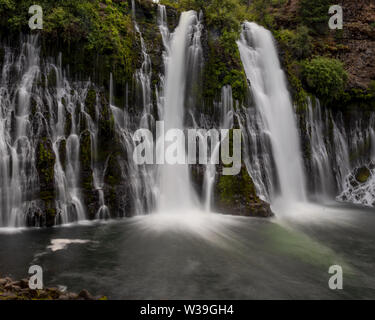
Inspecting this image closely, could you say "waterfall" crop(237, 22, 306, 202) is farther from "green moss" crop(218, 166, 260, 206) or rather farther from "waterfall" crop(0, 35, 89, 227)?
"waterfall" crop(0, 35, 89, 227)

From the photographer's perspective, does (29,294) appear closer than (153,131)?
Yes

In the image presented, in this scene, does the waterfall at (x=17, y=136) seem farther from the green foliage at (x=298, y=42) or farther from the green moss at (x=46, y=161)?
the green foliage at (x=298, y=42)

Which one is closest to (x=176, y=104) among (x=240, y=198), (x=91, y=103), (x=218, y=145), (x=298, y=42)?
(x=218, y=145)

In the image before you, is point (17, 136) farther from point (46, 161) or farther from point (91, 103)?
point (91, 103)

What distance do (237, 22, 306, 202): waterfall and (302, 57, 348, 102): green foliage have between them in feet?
6.43

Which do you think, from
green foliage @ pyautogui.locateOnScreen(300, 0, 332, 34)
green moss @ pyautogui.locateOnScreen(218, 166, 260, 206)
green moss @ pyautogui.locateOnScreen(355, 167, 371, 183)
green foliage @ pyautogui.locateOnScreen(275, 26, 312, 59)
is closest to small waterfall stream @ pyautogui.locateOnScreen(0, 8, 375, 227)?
green moss @ pyautogui.locateOnScreen(355, 167, 371, 183)

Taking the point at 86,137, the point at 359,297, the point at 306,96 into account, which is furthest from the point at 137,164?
the point at 306,96

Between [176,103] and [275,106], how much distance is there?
17.1 ft

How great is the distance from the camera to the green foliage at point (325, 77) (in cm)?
1769

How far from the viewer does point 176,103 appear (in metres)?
14.3

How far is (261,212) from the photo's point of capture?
40.2 feet

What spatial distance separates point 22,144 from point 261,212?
8.78 meters

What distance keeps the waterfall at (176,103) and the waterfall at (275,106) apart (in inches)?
124

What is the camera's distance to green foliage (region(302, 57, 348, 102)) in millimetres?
17688
